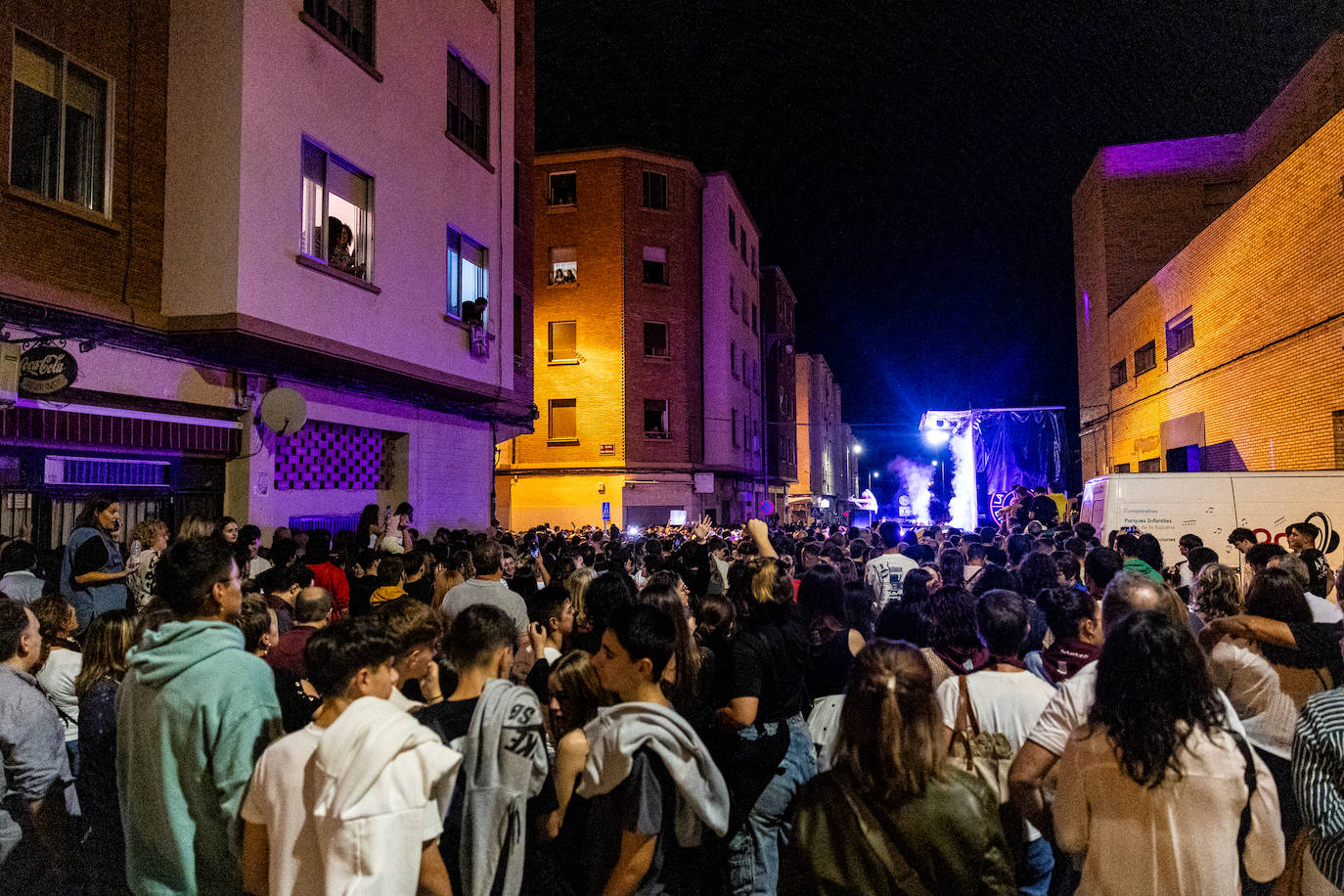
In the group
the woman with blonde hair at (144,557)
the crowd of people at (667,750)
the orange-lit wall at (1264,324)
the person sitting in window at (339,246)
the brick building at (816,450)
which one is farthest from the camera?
the brick building at (816,450)

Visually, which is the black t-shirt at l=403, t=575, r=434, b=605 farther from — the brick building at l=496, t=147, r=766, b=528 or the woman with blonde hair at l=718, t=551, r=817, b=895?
the brick building at l=496, t=147, r=766, b=528

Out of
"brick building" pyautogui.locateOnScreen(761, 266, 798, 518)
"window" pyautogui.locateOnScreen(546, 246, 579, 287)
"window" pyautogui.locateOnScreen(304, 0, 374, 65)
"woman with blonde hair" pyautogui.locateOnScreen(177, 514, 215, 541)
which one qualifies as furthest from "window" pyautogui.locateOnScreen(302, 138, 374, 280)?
"brick building" pyautogui.locateOnScreen(761, 266, 798, 518)

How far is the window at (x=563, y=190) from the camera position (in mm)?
33188

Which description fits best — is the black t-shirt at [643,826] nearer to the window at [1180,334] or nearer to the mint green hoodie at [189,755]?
the mint green hoodie at [189,755]

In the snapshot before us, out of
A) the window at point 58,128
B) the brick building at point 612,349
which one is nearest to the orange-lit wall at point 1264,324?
the brick building at point 612,349

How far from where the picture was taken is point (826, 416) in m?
80.8

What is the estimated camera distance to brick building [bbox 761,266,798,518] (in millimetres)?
48562

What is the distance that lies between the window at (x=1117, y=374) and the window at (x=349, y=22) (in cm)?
2693

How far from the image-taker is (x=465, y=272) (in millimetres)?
16625

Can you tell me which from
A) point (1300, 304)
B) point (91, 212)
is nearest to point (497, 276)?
point (91, 212)

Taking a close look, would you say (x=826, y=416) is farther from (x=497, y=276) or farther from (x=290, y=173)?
(x=290, y=173)

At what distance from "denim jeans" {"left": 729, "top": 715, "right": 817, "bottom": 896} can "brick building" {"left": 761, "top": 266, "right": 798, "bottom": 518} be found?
136 feet

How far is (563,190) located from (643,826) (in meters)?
32.5

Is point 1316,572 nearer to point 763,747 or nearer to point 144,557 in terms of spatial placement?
point 763,747
